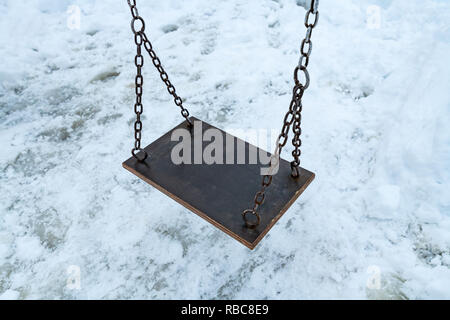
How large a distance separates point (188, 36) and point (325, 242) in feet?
10.7

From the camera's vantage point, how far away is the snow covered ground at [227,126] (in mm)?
2180

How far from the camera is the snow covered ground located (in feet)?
7.15

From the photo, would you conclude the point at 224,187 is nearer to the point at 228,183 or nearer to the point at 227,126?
the point at 228,183

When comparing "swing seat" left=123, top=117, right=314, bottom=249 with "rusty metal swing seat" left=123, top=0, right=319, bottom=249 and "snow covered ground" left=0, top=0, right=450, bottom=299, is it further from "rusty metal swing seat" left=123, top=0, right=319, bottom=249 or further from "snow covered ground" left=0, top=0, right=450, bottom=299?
"snow covered ground" left=0, top=0, right=450, bottom=299

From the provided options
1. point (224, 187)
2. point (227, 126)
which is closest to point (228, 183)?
point (224, 187)

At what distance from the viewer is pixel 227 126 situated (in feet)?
10.7

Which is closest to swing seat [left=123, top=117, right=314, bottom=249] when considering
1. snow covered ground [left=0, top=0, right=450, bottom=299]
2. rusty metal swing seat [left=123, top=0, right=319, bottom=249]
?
rusty metal swing seat [left=123, top=0, right=319, bottom=249]

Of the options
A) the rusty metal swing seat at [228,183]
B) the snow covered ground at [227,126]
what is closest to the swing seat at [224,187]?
the rusty metal swing seat at [228,183]

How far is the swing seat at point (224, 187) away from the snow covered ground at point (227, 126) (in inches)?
22.7

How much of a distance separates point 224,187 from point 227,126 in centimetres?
139

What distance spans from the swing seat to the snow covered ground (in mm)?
577

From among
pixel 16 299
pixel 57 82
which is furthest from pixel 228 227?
pixel 57 82

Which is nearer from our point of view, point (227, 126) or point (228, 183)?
point (228, 183)

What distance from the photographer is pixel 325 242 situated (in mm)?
2305
